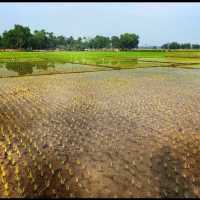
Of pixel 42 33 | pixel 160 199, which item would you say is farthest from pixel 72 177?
pixel 42 33

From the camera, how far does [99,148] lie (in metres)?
6.30

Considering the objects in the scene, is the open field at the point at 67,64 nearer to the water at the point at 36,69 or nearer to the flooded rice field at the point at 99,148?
the water at the point at 36,69

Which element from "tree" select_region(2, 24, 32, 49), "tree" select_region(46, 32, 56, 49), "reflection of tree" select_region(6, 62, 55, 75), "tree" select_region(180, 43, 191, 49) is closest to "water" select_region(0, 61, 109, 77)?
"reflection of tree" select_region(6, 62, 55, 75)

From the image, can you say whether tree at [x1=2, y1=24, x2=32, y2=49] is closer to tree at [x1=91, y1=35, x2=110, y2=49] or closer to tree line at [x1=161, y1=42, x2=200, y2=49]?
tree at [x1=91, y1=35, x2=110, y2=49]

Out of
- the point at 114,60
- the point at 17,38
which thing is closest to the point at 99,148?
the point at 114,60

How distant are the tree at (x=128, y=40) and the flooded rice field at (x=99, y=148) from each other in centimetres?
10471

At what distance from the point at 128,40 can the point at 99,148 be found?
362 feet

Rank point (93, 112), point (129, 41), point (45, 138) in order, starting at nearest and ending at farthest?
point (45, 138) < point (93, 112) < point (129, 41)

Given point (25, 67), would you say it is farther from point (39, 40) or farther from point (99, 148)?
point (39, 40)

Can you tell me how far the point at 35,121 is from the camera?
8.52m

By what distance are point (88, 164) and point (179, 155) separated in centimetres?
207

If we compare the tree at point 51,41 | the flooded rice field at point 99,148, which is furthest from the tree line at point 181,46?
the flooded rice field at point 99,148

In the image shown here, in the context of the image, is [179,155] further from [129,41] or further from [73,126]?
[129,41]

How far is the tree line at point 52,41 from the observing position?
86.8 meters
